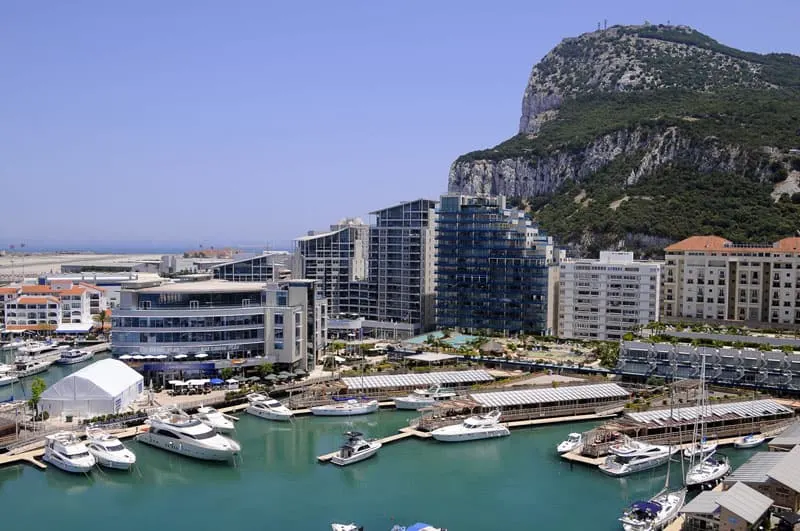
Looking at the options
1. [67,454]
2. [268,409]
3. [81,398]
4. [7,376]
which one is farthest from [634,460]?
[7,376]

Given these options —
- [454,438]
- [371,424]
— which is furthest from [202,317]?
[454,438]

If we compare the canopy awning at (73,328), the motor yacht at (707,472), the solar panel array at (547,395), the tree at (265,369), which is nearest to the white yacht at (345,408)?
the tree at (265,369)

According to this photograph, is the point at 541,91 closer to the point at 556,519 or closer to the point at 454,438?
the point at 454,438

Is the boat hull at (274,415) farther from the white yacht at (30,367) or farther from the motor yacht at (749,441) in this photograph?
the motor yacht at (749,441)

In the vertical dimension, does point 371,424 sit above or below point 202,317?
below

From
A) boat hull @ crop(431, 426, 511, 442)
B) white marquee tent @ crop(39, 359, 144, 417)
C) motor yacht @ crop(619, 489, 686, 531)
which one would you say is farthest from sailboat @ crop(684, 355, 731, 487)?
white marquee tent @ crop(39, 359, 144, 417)

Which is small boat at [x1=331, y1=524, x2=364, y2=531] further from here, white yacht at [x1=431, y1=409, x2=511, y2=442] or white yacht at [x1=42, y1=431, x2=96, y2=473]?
white yacht at [x1=42, y1=431, x2=96, y2=473]

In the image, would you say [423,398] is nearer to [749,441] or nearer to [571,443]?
[571,443]
